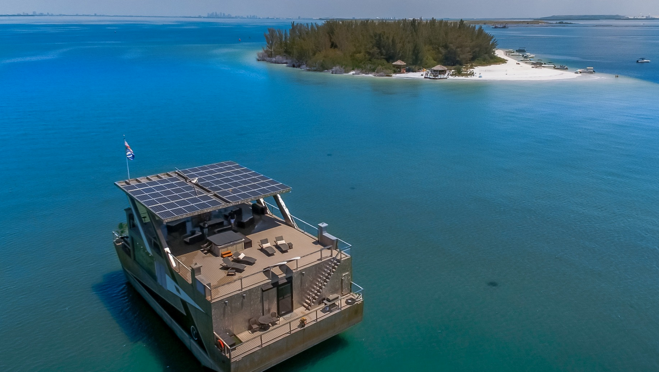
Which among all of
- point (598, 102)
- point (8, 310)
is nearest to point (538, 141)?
point (598, 102)

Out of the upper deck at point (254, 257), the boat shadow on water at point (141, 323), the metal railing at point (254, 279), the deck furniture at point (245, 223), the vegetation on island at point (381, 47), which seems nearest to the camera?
the metal railing at point (254, 279)

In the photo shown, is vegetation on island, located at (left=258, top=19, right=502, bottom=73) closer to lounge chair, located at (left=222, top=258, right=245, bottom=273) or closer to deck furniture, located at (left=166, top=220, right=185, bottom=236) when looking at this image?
deck furniture, located at (left=166, top=220, right=185, bottom=236)

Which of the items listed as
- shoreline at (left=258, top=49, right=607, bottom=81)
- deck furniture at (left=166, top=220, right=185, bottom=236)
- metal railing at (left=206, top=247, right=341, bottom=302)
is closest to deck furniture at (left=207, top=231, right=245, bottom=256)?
deck furniture at (left=166, top=220, right=185, bottom=236)

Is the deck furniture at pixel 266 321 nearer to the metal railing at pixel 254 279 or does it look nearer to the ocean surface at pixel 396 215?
the metal railing at pixel 254 279

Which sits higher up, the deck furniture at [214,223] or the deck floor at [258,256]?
the deck furniture at [214,223]

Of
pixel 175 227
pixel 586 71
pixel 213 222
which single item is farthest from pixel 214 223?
pixel 586 71

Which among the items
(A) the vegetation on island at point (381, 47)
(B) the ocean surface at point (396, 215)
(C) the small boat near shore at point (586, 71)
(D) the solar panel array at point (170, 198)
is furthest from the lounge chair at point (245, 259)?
(C) the small boat near shore at point (586, 71)
